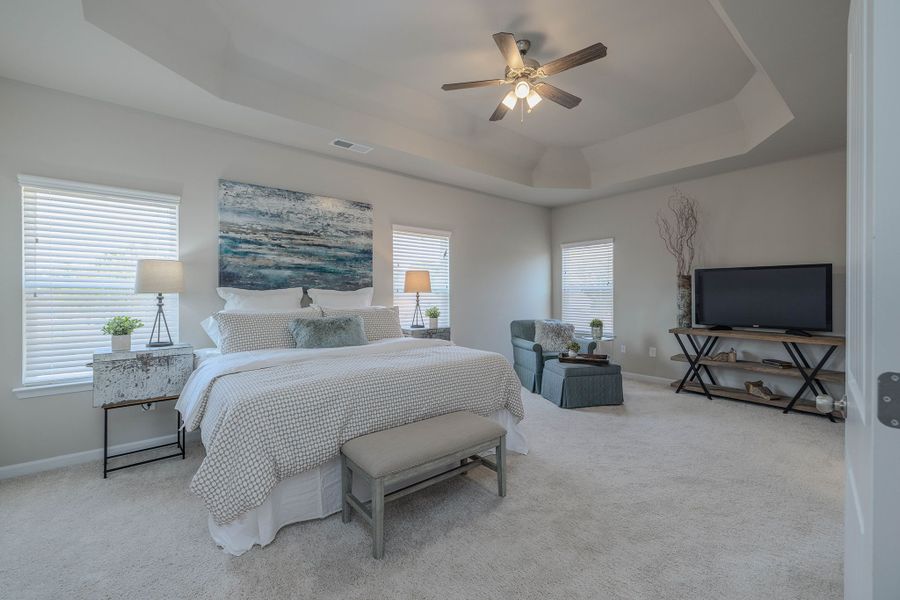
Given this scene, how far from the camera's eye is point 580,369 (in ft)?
13.5

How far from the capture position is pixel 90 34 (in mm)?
2207

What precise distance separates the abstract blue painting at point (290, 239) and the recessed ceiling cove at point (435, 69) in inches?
21.8

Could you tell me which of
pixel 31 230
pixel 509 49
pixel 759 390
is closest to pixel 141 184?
pixel 31 230

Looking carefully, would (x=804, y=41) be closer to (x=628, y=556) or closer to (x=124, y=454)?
(x=628, y=556)

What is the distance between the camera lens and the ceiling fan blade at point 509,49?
7.94 feet

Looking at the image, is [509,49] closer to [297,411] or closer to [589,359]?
[297,411]

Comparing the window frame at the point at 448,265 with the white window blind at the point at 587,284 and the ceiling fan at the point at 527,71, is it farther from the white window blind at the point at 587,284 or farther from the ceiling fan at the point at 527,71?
the white window blind at the point at 587,284

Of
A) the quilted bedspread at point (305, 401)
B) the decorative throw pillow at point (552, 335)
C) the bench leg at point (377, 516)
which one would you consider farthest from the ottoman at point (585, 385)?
the bench leg at point (377, 516)

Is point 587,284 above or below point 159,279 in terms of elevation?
above

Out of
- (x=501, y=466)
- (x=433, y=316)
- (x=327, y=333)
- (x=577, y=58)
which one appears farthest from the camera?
(x=433, y=316)

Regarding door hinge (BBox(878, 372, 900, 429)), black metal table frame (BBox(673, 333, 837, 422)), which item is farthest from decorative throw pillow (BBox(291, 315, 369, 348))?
black metal table frame (BBox(673, 333, 837, 422))

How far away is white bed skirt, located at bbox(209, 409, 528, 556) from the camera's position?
6.18 feet

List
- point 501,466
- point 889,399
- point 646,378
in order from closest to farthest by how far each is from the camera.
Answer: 1. point 889,399
2. point 501,466
3. point 646,378

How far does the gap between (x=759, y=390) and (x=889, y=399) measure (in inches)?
174
